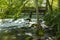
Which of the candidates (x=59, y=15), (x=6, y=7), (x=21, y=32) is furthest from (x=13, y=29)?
(x=59, y=15)

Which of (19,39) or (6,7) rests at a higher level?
(6,7)

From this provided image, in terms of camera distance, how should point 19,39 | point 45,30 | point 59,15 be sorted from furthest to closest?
point 45,30 → point 19,39 → point 59,15

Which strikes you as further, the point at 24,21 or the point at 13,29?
the point at 24,21

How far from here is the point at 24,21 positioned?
3.82m

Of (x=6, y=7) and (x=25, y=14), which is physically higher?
(x=6, y=7)

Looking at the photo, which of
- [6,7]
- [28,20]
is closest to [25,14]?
[28,20]

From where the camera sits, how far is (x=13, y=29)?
3234 millimetres

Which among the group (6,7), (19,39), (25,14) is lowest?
(19,39)

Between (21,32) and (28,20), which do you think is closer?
(21,32)

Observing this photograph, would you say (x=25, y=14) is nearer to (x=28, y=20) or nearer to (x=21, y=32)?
(x=28, y=20)

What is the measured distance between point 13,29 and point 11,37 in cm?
29

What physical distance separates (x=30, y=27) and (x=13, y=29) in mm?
347

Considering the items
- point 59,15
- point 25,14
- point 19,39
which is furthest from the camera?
point 25,14

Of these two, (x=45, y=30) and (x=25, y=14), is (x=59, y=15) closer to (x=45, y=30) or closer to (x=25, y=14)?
(x=45, y=30)
